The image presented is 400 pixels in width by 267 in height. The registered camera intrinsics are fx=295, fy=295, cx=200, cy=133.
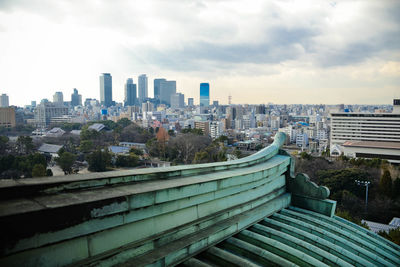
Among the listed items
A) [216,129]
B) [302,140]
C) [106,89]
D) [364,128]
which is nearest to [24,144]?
[216,129]

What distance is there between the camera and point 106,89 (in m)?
156

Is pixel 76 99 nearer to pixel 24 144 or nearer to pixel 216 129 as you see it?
pixel 216 129

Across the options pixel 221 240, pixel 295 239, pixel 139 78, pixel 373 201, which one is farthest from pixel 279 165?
pixel 139 78

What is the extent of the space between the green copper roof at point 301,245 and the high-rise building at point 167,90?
175487 millimetres

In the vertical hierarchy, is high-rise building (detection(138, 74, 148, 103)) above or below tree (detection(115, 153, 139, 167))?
above

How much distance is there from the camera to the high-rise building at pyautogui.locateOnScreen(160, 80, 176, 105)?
178m

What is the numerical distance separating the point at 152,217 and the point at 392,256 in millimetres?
3897

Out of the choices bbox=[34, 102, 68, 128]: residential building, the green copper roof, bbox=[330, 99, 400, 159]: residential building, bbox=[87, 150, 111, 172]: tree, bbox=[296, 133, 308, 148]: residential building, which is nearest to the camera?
the green copper roof

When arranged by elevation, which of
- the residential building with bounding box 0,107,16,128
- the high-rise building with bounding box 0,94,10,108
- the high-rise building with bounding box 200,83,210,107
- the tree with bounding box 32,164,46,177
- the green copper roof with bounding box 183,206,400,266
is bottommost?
the tree with bounding box 32,164,46,177

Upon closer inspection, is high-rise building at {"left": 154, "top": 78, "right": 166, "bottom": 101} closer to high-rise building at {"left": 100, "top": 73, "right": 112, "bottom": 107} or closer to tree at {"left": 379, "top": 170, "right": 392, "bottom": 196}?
high-rise building at {"left": 100, "top": 73, "right": 112, "bottom": 107}

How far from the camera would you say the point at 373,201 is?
17766mm

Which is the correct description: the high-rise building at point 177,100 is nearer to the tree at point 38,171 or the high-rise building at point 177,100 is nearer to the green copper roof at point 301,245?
the tree at point 38,171

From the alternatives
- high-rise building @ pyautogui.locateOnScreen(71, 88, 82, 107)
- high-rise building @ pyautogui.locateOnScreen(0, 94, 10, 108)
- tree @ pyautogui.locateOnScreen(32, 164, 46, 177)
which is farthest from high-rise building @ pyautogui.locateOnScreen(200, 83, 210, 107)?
tree @ pyautogui.locateOnScreen(32, 164, 46, 177)

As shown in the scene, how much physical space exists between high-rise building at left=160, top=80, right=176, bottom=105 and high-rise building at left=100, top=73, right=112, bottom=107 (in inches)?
1258
